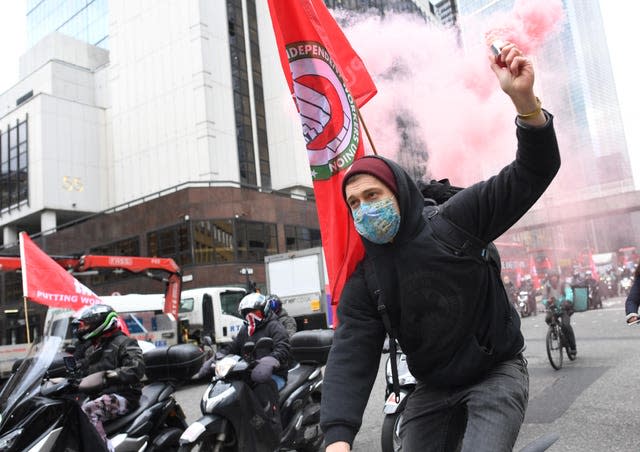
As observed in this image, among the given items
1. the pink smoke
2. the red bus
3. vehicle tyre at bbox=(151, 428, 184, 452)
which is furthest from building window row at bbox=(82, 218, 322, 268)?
vehicle tyre at bbox=(151, 428, 184, 452)

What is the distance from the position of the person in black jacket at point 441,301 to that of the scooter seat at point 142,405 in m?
3.02

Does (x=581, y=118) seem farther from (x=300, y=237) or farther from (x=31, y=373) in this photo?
(x=300, y=237)

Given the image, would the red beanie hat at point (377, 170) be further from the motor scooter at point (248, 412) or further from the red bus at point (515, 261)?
the red bus at point (515, 261)

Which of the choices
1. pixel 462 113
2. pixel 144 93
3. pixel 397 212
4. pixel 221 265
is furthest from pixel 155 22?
pixel 397 212

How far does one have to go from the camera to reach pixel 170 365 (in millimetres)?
5164

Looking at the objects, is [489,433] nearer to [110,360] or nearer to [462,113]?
[110,360]

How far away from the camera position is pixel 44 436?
341 cm

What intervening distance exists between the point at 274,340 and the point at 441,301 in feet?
12.6

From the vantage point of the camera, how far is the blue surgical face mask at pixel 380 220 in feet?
7.06

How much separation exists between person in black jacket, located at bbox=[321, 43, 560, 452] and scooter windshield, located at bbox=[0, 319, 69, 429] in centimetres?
253

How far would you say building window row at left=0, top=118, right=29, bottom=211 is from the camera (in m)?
41.4

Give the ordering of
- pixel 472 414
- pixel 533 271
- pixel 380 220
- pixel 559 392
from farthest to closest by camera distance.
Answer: pixel 533 271
pixel 559 392
pixel 380 220
pixel 472 414

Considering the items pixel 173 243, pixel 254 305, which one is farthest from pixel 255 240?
pixel 254 305

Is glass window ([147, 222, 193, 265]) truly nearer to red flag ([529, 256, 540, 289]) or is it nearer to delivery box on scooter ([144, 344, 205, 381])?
red flag ([529, 256, 540, 289])
